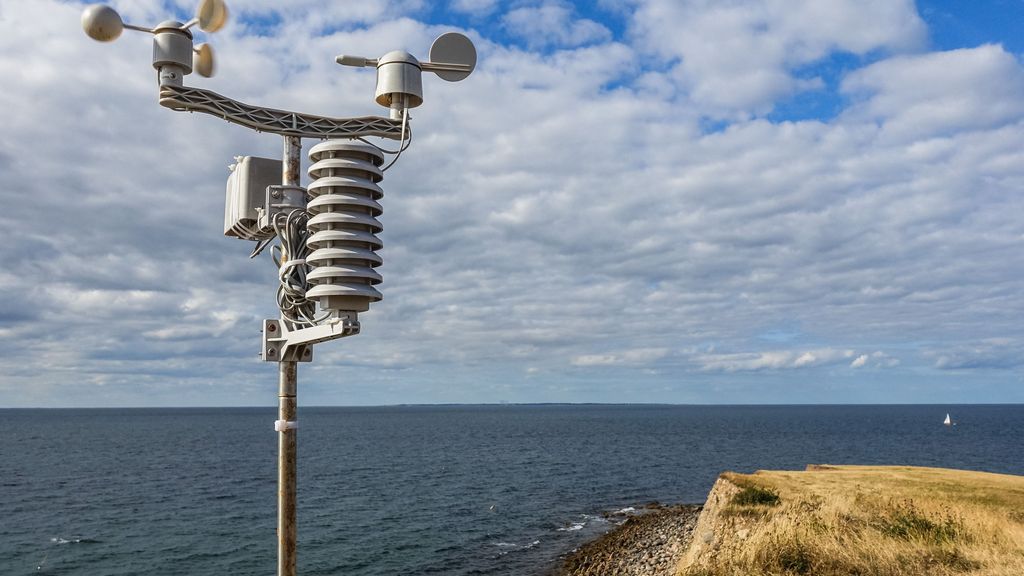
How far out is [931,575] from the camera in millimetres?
18656

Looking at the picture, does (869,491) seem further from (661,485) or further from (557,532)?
(661,485)

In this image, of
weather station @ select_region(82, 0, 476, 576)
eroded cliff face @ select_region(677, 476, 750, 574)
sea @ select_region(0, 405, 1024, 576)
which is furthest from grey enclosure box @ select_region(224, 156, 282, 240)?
sea @ select_region(0, 405, 1024, 576)

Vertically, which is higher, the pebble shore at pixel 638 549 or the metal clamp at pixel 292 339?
the metal clamp at pixel 292 339

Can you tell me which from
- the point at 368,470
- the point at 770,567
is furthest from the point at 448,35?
the point at 368,470

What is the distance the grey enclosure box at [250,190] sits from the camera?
47.6 ft

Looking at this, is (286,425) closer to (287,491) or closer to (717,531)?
(287,491)

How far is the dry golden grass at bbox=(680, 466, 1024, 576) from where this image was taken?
1956 centimetres

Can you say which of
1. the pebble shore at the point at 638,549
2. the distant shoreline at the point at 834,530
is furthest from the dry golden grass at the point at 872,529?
the pebble shore at the point at 638,549

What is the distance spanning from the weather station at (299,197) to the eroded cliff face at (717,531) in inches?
579

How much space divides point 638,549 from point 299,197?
34767mm

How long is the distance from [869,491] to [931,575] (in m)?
17.2

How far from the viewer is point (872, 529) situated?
79.8ft

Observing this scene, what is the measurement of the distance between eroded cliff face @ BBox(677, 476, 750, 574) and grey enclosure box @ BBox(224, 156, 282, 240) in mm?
16317

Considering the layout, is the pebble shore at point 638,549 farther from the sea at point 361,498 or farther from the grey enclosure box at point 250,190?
the grey enclosure box at point 250,190
